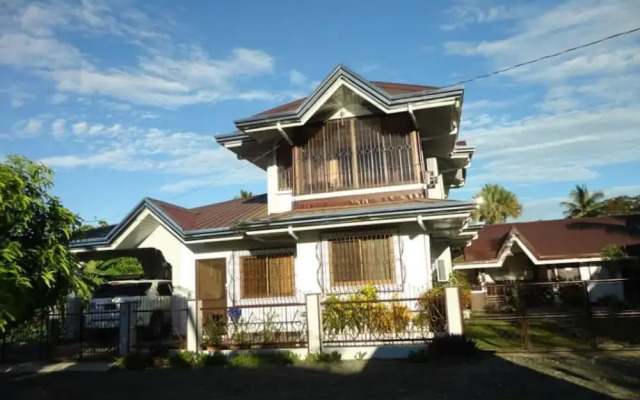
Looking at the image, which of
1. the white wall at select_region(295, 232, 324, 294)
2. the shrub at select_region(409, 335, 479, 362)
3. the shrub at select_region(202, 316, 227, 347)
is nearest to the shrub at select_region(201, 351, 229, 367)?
the shrub at select_region(202, 316, 227, 347)

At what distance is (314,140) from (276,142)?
54.7 inches

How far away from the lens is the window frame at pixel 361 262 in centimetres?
1298

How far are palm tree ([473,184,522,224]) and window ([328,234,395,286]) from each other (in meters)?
33.0

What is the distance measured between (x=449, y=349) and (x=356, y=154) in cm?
588

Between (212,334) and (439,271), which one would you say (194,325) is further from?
(439,271)

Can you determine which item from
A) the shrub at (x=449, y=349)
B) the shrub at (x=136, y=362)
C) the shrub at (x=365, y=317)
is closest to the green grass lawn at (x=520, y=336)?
the shrub at (x=449, y=349)

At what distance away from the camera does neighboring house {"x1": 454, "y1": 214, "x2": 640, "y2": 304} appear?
24078 mm

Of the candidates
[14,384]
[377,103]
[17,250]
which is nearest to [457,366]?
[377,103]

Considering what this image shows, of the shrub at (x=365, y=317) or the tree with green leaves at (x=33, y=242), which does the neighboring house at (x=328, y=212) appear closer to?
the shrub at (x=365, y=317)

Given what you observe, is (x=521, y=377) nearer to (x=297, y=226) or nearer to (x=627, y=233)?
(x=297, y=226)

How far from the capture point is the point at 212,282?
15641 mm

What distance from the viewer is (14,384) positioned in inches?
449

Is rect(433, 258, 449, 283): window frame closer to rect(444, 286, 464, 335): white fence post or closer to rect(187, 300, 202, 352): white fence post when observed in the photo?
rect(444, 286, 464, 335): white fence post

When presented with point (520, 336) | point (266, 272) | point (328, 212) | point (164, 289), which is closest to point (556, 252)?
point (520, 336)
